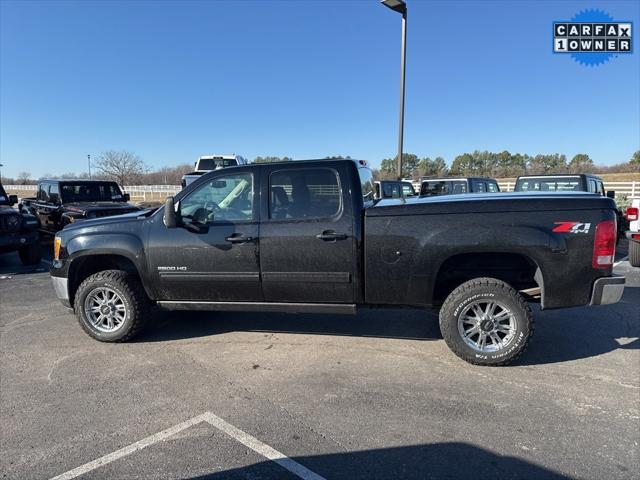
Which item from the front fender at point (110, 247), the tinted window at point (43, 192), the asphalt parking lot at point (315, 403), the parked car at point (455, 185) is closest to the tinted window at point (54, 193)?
the tinted window at point (43, 192)

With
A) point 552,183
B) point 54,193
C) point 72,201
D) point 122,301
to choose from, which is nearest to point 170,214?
point 122,301

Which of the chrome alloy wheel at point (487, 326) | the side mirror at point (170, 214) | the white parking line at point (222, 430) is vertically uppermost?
the side mirror at point (170, 214)

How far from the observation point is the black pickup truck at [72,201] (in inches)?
402

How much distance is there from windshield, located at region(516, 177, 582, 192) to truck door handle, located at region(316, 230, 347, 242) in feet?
25.9

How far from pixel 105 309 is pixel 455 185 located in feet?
37.7

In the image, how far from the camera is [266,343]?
186 inches

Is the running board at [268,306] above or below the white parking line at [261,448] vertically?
above

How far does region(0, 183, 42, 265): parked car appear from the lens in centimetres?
849

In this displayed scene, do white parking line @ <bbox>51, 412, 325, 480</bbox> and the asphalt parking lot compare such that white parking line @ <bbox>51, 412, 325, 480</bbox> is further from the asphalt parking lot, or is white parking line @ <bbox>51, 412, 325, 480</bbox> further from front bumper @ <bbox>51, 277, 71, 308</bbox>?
front bumper @ <bbox>51, 277, 71, 308</bbox>

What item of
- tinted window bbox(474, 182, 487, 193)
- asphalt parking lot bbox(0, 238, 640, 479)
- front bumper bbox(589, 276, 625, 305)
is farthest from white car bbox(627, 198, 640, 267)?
tinted window bbox(474, 182, 487, 193)

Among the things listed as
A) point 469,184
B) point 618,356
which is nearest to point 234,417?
point 618,356

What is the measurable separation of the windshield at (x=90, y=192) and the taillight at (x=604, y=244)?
1123 cm

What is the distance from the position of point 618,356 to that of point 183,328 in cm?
482

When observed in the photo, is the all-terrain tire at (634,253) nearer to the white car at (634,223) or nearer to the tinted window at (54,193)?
the white car at (634,223)
